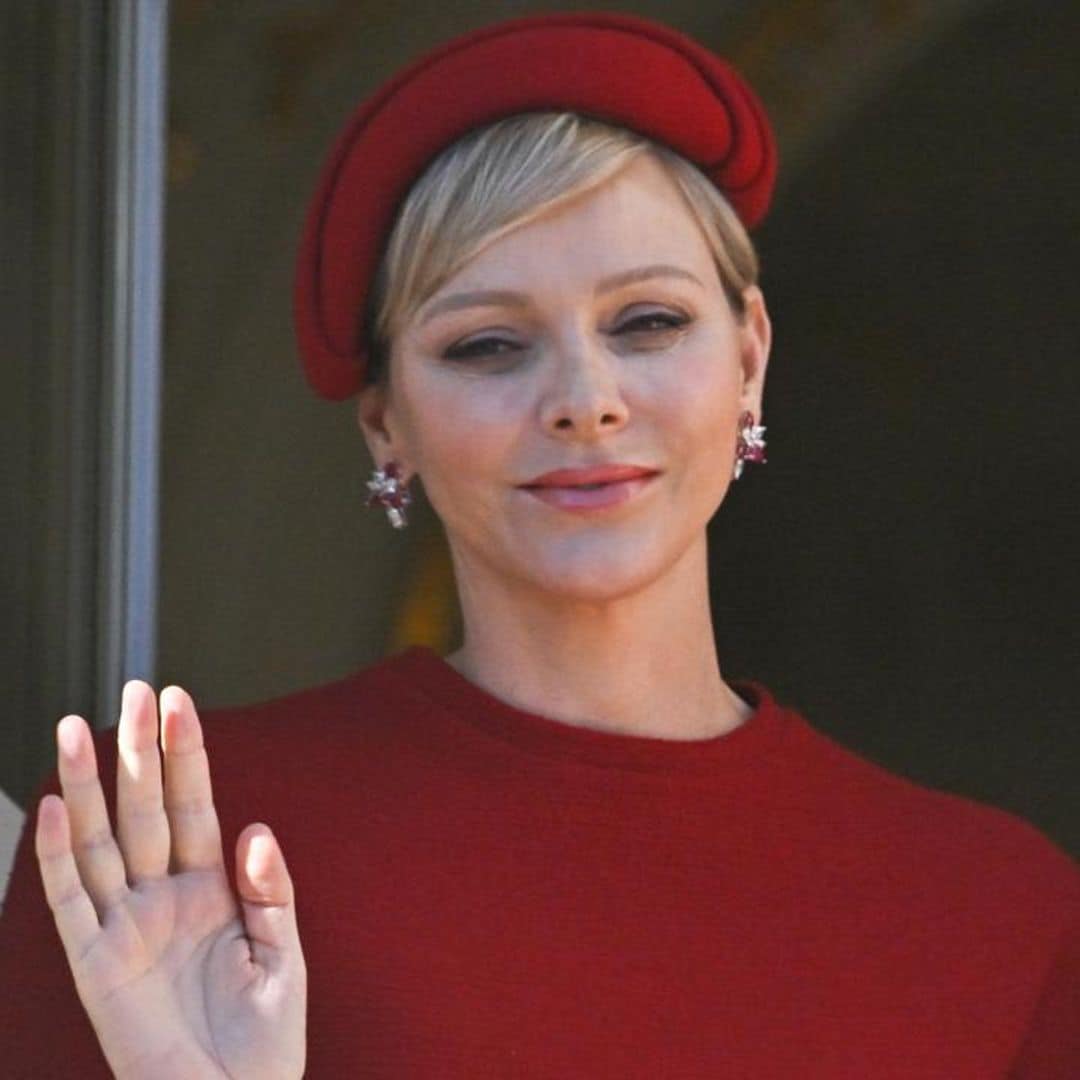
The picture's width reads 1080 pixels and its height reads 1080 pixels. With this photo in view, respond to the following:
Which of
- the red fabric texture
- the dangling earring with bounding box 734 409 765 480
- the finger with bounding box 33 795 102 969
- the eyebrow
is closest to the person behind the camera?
the finger with bounding box 33 795 102 969

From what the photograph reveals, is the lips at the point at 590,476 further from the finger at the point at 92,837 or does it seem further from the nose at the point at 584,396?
the finger at the point at 92,837

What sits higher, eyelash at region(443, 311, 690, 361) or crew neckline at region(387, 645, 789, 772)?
eyelash at region(443, 311, 690, 361)

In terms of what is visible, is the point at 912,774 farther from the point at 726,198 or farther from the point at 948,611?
the point at 726,198

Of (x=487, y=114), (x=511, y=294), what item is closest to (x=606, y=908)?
(x=511, y=294)

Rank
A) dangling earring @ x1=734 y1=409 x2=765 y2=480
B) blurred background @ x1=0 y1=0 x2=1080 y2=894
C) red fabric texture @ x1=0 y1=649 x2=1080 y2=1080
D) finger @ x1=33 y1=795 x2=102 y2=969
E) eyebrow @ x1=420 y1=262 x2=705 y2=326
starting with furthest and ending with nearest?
1. blurred background @ x1=0 y1=0 x2=1080 y2=894
2. dangling earring @ x1=734 y1=409 x2=765 y2=480
3. eyebrow @ x1=420 y1=262 x2=705 y2=326
4. red fabric texture @ x1=0 y1=649 x2=1080 y2=1080
5. finger @ x1=33 y1=795 x2=102 y2=969

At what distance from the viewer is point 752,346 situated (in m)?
2.47

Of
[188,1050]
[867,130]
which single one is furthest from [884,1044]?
[867,130]

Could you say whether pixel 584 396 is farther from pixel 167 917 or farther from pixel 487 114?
pixel 167 917

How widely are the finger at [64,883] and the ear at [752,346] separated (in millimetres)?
729

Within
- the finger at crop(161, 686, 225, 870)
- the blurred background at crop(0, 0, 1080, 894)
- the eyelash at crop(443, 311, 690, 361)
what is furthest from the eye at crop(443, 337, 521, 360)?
the blurred background at crop(0, 0, 1080, 894)

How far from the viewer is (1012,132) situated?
381 cm

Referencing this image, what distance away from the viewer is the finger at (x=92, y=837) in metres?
1.96

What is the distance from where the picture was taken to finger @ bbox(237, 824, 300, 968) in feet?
6.63

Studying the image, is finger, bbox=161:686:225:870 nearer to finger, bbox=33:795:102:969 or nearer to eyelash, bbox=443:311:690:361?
finger, bbox=33:795:102:969
